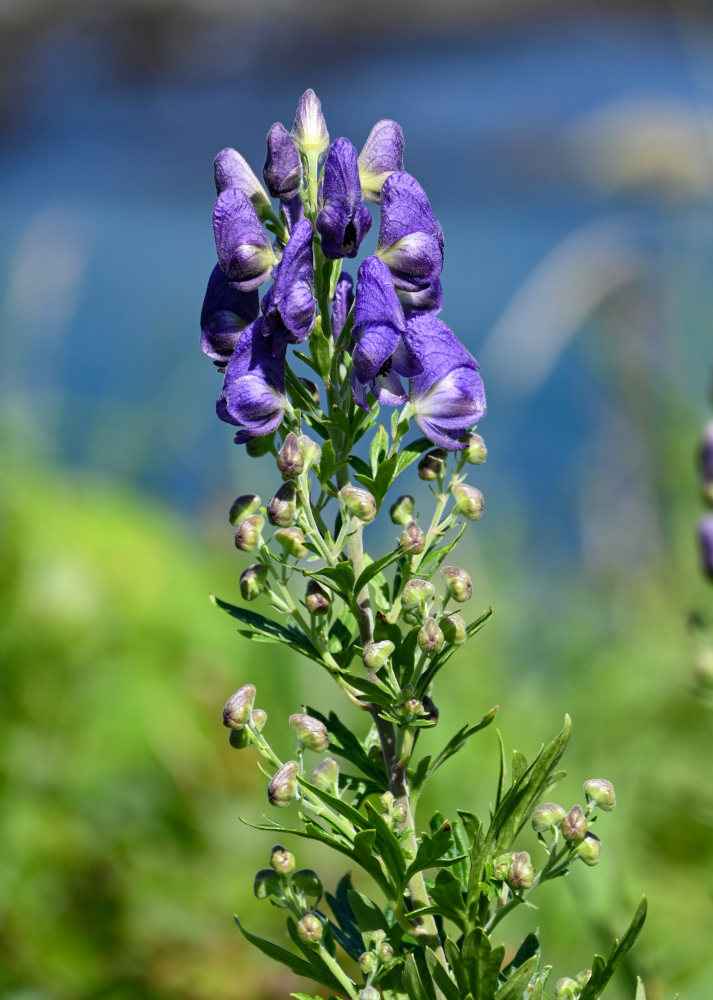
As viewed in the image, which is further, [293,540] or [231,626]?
[231,626]

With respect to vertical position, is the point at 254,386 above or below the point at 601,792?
above

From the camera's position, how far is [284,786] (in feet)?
2.31

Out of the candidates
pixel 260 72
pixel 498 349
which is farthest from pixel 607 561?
pixel 260 72

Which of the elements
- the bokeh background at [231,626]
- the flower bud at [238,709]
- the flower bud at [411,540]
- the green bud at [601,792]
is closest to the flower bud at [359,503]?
the flower bud at [411,540]

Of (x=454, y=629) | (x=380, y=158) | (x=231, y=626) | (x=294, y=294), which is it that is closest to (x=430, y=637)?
(x=454, y=629)

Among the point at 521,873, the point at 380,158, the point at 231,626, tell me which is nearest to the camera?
the point at 521,873

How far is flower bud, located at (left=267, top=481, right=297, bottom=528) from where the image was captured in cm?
71

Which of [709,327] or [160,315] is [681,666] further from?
[160,315]

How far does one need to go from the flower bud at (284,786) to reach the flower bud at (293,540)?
0.14 metres

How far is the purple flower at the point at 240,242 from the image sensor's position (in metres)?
0.74

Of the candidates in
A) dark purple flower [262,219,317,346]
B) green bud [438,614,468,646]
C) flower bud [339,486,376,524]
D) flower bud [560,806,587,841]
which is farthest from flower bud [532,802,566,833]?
dark purple flower [262,219,317,346]

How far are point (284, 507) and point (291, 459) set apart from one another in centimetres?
3

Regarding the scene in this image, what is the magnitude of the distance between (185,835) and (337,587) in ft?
5.14

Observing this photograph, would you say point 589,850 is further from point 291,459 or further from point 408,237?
point 408,237
